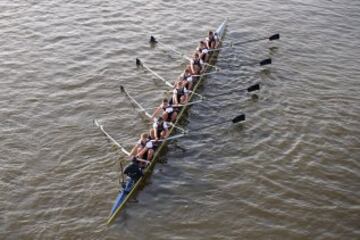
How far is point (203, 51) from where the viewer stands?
2727 centimetres

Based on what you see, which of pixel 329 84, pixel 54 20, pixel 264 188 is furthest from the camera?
pixel 54 20

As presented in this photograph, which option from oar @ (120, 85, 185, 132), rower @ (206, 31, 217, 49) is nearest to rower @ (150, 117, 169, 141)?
oar @ (120, 85, 185, 132)

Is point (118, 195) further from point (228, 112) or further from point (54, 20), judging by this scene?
point (54, 20)

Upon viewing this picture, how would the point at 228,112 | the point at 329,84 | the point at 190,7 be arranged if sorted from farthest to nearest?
the point at 190,7 → the point at 329,84 → the point at 228,112

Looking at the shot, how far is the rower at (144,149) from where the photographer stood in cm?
2005

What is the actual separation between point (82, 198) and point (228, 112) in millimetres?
8863

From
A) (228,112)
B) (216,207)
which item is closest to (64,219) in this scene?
(216,207)

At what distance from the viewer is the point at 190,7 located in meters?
34.3

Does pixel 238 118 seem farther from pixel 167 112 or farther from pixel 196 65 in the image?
pixel 196 65

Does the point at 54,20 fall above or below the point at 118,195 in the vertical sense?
above

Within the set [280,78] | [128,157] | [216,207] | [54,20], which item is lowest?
[216,207]

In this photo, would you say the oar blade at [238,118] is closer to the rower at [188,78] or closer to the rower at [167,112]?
the rower at [167,112]

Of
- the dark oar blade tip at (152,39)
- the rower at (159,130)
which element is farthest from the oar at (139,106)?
the dark oar blade tip at (152,39)

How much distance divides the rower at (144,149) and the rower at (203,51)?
8.72 m
